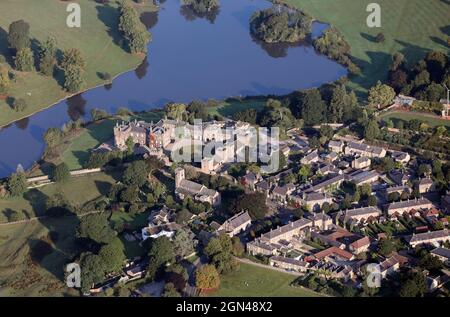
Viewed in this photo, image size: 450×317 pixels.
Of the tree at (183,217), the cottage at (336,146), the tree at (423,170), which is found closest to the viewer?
the tree at (183,217)

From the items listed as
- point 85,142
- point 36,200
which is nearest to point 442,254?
point 36,200

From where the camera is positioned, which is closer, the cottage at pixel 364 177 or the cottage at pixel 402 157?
the cottage at pixel 364 177

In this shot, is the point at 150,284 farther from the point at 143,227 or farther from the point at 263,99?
the point at 263,99

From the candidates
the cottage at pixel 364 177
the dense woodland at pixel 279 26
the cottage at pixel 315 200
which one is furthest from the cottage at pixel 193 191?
the dense woodland at pixel 279 26

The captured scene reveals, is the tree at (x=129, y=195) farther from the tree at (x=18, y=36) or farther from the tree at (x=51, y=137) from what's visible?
the tree at (x=18, y=36)

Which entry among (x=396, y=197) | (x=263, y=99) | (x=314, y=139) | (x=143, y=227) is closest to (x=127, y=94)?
(x=263, y=99)

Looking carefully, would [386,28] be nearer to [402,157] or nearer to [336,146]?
[336,146]
